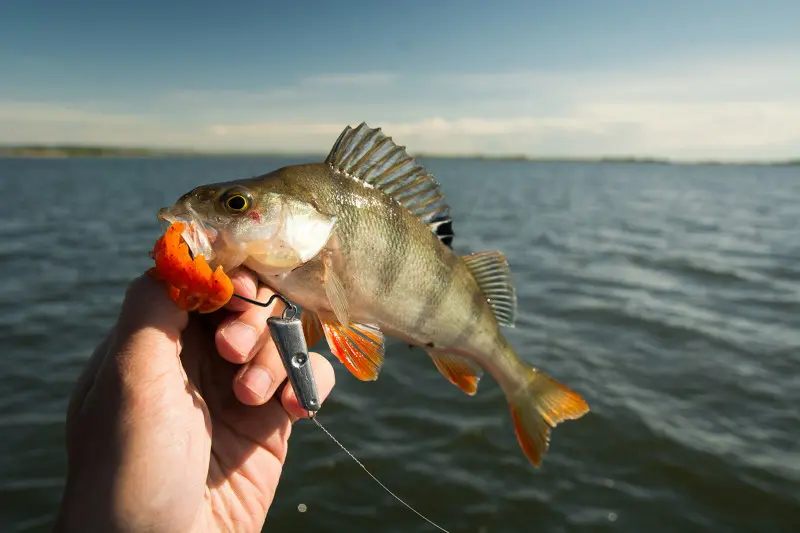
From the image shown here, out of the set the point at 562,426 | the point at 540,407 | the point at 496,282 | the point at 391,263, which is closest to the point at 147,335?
the point at 391,263

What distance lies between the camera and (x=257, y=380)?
260cm

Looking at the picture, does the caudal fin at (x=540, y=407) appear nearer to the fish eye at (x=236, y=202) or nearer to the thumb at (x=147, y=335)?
the fish eye at (x=236, y=202)

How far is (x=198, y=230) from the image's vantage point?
230 cm

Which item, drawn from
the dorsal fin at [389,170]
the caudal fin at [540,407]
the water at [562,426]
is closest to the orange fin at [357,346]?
the dorsal fin at [389,170]

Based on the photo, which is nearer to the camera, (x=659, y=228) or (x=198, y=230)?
(x=198, y=230)

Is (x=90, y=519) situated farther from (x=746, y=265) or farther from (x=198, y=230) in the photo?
(x=746, y=265)

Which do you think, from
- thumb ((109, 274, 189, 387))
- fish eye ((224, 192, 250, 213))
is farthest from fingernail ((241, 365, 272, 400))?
fish eye ((224, 192, 250, 213))

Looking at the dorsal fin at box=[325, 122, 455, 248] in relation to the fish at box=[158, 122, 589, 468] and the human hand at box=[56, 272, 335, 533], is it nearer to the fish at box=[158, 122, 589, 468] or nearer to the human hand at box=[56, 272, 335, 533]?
the fish at box=[158, 122, 589, 468]

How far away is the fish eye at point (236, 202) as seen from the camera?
2.37m

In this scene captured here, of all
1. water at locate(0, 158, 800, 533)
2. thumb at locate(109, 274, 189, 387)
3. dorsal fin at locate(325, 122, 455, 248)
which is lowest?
water at locate(0, 158, 800, 533)

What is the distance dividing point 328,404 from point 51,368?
4.41 meters

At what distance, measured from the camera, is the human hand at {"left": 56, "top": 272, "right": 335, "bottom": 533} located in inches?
76.4

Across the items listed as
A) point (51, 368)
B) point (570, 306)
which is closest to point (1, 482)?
point (51, 368)

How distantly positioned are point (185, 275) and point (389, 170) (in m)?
1.17
